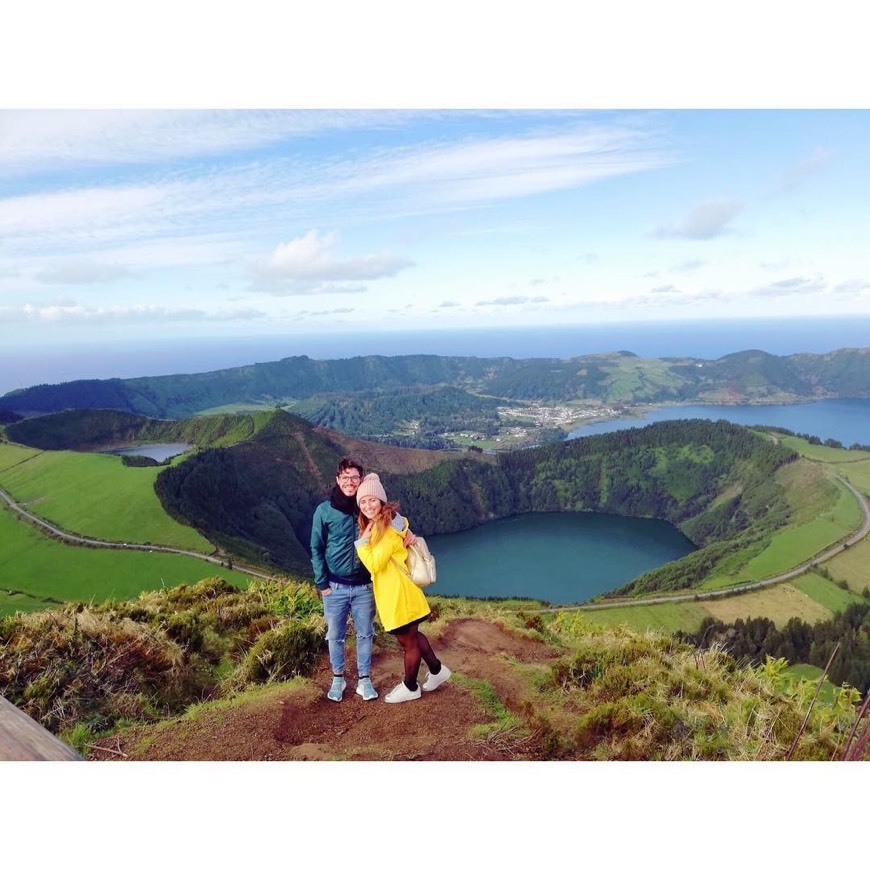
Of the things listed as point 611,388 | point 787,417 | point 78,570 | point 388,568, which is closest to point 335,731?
point 388,568

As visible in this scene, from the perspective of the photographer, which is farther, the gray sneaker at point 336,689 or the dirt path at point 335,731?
the gray sneaker at point 336,689

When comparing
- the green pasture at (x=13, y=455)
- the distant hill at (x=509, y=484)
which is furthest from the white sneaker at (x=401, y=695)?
the green pasture at (x=13, y=455)

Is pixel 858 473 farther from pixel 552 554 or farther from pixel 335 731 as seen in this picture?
pixel 335 731

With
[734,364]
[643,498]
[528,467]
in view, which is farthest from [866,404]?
[528,467]

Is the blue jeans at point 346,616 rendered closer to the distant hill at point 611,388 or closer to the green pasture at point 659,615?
the green pasture at point 659,615

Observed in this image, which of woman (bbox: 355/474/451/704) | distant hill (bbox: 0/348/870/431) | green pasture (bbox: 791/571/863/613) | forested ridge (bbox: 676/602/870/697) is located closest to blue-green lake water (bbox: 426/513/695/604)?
green pasture (bbox: 791/571/863/613)

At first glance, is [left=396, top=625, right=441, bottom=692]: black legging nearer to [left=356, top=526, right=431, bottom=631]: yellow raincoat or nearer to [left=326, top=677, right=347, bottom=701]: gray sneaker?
[left=356, top=526, right=431, bottom=631]: yellow raincoat

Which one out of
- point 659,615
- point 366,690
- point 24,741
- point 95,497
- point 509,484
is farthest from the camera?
point 509,484
